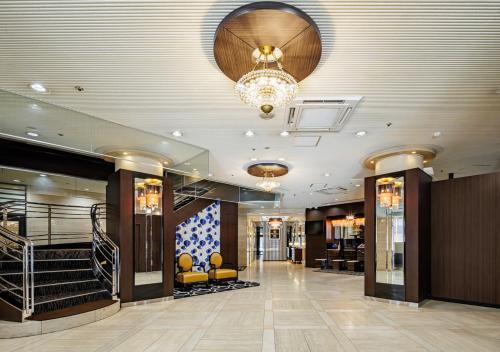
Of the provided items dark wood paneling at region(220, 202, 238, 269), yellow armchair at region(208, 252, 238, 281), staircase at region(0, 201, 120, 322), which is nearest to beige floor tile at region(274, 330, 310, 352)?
staircase at region(0, 201, 120, 322)

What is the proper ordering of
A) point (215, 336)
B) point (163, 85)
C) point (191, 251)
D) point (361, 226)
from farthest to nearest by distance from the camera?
point (361, 226), point (191, 251), point (215, 336), point (163, 85)

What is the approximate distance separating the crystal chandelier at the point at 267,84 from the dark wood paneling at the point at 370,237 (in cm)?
575

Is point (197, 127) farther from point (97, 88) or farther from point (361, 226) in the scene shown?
point (361, 226)

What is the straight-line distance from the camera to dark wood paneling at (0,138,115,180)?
7859 mm

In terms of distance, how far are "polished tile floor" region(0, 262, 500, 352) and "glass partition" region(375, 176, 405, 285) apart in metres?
0.81

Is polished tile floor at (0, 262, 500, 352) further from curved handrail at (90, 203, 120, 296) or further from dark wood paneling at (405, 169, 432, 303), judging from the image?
curved handrail at (90, 203, 120, 296)

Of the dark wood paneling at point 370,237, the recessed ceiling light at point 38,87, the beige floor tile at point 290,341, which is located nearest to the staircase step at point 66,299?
the recessed ceiling light at point 38,87

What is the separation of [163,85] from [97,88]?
3.17ft

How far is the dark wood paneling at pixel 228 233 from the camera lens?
47.3 feet

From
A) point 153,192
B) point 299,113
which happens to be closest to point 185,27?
point 299,113

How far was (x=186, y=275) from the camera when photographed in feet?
34.2

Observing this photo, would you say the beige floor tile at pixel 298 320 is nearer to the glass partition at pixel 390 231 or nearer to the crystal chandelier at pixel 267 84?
the glass partition at pixel 390 231

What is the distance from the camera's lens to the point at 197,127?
6.72 m

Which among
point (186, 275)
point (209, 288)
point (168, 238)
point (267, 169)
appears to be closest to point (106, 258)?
point (168, 238)
